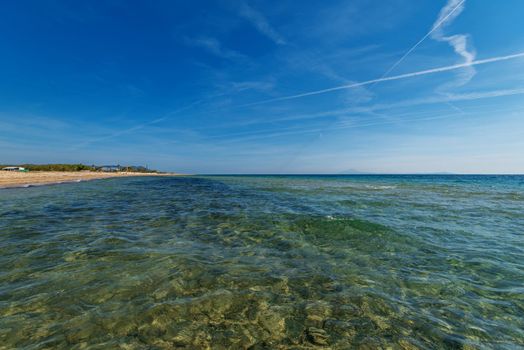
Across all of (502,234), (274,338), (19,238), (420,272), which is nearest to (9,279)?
(19,238)

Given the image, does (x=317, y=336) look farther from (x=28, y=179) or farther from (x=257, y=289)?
(x=28, y=179)

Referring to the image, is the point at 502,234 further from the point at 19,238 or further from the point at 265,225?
the point at 19,238

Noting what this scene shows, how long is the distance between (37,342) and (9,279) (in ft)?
9.52

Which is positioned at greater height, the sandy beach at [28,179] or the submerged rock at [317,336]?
the sandy beach at [28,179]

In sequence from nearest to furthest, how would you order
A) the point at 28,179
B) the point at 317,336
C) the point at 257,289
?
the point at 317,336 → the point at 257,289 → the point at 28,179

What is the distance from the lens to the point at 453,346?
3533 millimetres

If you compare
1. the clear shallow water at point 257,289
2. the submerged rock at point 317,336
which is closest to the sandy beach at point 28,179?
the clear shallow water at point 257,289

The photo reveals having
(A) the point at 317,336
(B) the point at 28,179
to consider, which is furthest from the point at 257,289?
(B) the point at 28,179

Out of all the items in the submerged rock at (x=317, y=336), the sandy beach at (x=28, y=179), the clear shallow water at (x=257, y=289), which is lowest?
the submerged rock at (x=317, y=336)

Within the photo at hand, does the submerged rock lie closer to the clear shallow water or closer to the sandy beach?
the clear shallow water

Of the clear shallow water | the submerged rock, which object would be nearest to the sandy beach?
the clear shallow water

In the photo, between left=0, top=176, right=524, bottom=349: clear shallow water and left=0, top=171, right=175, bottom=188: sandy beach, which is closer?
left=0, top=176, right=524, bottom=349: clear shallow water

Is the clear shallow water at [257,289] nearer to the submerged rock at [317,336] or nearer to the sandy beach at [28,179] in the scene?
the submerged rock at [317,336]

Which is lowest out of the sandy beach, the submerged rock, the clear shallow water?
the submerged rock
